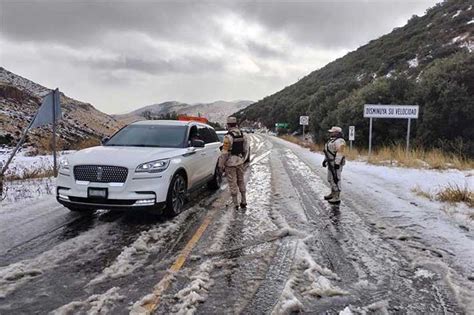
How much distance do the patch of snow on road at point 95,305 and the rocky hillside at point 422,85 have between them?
2021 centimetres

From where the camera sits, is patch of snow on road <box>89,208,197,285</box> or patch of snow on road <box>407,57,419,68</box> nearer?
patch of snow on road <box>89,208,197,285</box>

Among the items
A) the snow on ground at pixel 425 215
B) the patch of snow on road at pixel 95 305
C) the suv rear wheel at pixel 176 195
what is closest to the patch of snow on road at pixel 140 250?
the suv rear wheel at pixel 176 195

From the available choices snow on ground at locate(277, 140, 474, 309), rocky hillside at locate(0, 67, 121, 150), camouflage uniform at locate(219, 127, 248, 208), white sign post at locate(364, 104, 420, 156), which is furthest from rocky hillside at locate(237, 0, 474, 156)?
rocky hillside at locate(0, 67, 121, 150)

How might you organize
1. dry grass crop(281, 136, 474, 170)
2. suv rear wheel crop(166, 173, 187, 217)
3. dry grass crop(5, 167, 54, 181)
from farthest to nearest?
dry grass crop(281, 136, 474, 170)
dry grass crop(5, 167, 54, 181)
suv rear wheel crop(166, 173, 187, 217)

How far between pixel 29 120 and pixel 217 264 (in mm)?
19620

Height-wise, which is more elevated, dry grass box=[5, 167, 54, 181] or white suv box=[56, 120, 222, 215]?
white suv box=[56, 120, 222, 215]

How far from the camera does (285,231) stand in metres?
6.48

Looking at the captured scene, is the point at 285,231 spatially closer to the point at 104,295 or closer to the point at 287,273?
the point at 287,273

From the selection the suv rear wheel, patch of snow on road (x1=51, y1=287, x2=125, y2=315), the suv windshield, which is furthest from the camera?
the suv windshield

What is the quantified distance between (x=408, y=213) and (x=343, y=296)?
4.46 m

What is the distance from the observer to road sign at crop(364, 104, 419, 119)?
1827 centimetres

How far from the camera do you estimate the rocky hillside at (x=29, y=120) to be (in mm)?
19250

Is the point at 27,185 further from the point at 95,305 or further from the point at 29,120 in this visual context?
the point at 29,120

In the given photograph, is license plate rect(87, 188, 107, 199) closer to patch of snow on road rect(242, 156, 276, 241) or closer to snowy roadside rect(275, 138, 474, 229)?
patch of snow on road rect(242, 156, 276, 241)
